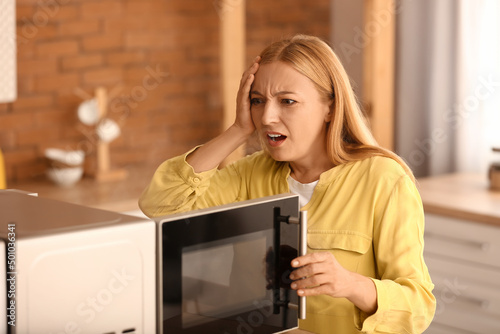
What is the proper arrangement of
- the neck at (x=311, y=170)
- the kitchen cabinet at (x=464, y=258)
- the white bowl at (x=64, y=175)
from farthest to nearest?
the white bowl at (x=64, y=175)
the kitchen cabinet at (x=464, y=258)
the neck at (x=311, y=170)

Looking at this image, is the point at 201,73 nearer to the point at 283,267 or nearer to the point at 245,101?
the point at 245,101

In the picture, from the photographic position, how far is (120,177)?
3482mm

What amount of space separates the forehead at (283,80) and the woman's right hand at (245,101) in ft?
0.13

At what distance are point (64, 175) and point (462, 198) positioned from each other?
1597 millimetres

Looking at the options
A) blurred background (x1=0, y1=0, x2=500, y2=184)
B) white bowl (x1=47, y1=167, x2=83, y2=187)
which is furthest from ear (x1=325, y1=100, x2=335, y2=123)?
white bowl (x1=47, y1=167, x2=83, y2=187)

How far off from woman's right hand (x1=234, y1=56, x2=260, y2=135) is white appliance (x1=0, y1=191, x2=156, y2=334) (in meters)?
0.66

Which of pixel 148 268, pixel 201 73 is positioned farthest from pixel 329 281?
pixel 201 73

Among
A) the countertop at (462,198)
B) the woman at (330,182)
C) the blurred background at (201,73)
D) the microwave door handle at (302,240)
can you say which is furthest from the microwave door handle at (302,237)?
the blurred background at (201,73)

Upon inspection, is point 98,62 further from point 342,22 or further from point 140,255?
point 140,255

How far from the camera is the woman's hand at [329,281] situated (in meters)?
1.29

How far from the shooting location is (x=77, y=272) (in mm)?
1044

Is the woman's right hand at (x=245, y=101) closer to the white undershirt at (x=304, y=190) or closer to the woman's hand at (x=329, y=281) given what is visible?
the white undershirt at (x=304, y=190)

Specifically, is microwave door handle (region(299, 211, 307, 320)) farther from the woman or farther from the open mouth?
the open mouth

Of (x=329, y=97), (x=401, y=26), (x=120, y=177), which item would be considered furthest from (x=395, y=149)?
(x=329, y=97)
